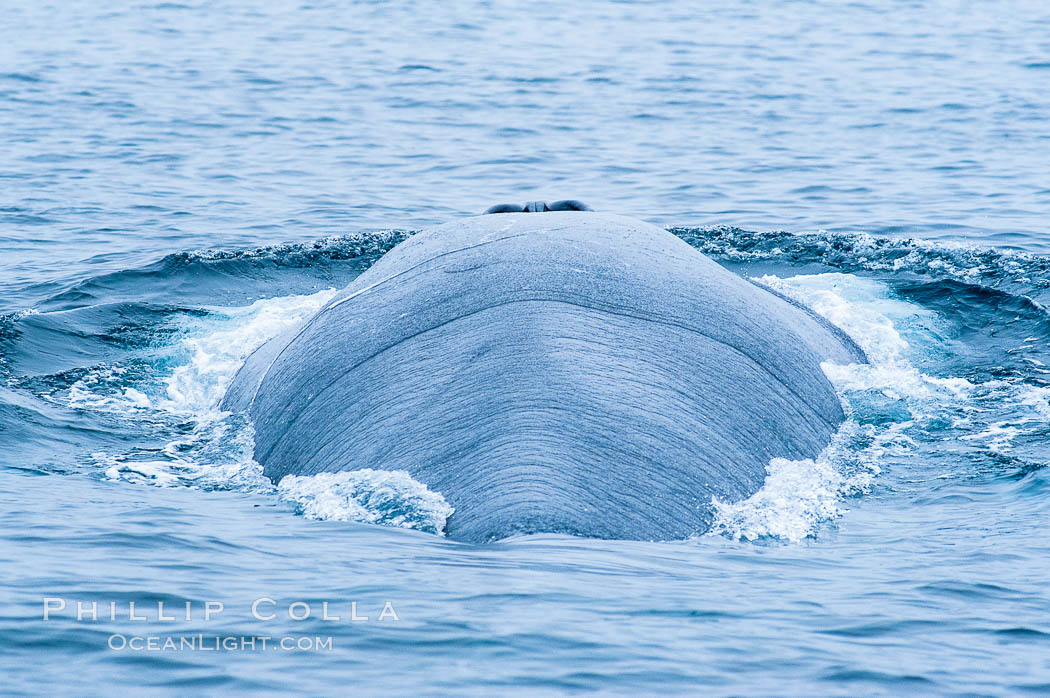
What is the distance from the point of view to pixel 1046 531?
991 centimetres

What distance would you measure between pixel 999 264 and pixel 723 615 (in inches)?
490

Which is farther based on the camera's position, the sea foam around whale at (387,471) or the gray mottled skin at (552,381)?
the sea foam around whale at (387,471)

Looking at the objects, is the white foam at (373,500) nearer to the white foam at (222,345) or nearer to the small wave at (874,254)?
the white foam at (222,345)

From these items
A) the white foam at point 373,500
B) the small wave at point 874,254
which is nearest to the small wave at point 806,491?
the white foam at point 373,500

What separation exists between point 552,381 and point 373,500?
1.53m

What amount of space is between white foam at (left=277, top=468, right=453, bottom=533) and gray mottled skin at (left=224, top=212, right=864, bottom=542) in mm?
108

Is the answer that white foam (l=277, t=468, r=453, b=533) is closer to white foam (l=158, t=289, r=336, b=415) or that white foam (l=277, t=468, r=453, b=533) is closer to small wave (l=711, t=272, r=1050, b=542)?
small wave (l=711, t=272, r=1050, b=542)

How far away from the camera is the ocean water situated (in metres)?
7.46

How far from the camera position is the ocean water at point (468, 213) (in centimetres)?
746

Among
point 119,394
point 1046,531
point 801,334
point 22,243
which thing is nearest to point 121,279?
point 22,243

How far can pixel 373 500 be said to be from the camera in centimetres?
964

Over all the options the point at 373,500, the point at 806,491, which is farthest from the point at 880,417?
the point at 373,500

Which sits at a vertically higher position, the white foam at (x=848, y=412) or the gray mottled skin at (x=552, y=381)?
the gray mottled skin at (x=552, y=381)

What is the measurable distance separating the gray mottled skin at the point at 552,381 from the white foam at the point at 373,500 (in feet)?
0.36
